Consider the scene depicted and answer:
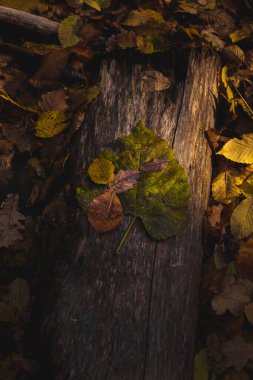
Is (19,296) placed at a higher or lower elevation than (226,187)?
lower

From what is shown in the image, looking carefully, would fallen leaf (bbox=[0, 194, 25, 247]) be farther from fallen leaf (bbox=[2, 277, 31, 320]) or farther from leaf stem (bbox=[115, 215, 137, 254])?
Result: leaf stem (bbox=[115, 215, 137, 254])

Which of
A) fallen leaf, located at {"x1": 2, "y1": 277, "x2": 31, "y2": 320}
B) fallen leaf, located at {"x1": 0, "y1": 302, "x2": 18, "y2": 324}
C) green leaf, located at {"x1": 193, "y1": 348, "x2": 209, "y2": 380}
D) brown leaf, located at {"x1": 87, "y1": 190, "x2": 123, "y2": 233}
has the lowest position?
green leaf, located at {"x1": 193, "y1": 348, "x2": 209, "y2": 380}

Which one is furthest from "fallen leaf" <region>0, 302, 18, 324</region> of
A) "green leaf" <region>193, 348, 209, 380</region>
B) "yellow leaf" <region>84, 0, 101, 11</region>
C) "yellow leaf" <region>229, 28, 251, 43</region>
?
"yellow leaf" <region>229, 28, 251, 43</region>

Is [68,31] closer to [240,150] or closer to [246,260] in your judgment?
[240,150]

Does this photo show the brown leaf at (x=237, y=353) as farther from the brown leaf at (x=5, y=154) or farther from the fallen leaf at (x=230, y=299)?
the brown leaf at (x=5, y=154)

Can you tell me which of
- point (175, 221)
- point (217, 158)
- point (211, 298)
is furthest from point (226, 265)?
point (217, 158)

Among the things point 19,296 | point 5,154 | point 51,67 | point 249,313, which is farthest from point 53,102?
point 249,313

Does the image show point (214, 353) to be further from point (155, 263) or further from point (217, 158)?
point (217, 158)
